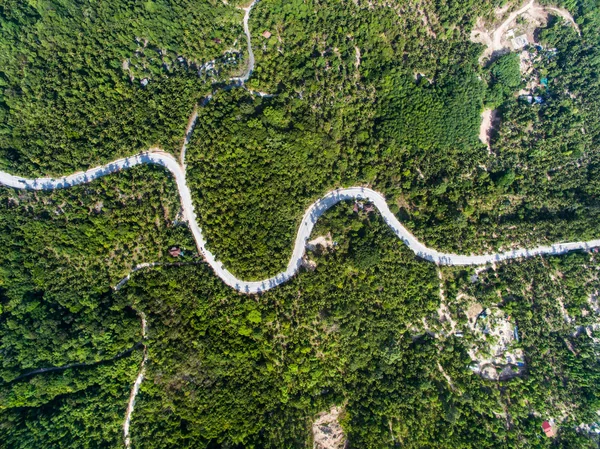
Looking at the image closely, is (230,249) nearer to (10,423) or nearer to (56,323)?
(56,323)

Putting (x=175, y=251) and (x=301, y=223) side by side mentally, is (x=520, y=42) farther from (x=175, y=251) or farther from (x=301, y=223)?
(x=175, y=251)

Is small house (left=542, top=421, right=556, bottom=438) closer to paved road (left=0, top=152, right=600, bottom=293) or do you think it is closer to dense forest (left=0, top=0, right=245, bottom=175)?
paved road (left=0, top=152, right=600, bottom=293)

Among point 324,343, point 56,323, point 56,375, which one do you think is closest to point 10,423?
point 56,375

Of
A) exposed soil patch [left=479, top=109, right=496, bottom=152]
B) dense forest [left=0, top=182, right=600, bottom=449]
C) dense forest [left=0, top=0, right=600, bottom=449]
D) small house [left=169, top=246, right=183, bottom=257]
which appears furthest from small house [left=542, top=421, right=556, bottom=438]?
small house [left=169, top=246, right=183, bottom=257]

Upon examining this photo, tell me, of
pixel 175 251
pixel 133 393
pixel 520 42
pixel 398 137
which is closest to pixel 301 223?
pixel 175 251

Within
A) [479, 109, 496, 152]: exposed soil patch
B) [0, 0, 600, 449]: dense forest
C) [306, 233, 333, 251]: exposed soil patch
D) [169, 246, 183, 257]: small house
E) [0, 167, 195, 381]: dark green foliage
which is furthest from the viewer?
[479, 109, 496, 152]: exposed soil patch
